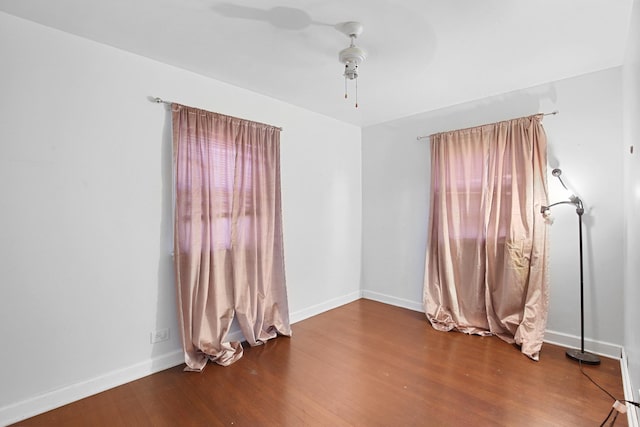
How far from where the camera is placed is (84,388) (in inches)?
81.7

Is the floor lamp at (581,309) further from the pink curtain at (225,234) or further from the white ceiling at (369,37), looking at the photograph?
the pink curtain at (225,234)

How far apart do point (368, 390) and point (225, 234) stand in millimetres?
1757

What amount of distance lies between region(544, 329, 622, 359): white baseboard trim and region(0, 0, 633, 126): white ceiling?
2.41m

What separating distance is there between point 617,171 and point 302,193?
2.96 meters

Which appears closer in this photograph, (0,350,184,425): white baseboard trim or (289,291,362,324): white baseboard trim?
(0,350,184,425): white baseboard trim

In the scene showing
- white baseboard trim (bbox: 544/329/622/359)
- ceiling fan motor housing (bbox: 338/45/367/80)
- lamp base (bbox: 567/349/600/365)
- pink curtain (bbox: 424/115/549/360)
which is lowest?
lamp base (bbox: 567/349/600/365)

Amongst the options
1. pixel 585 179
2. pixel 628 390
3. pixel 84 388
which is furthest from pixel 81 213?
pixel 585 179

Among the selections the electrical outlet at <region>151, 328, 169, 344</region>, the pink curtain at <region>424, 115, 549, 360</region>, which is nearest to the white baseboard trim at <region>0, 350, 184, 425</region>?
the electrical outlet at <region>151, 328, 169, 344</region>

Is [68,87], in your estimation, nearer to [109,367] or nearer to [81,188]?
[81,188]

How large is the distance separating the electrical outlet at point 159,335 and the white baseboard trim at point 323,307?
1.36m

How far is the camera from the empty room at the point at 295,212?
1.87 m

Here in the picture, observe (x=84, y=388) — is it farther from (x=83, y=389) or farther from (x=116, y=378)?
(x=116, y=378)

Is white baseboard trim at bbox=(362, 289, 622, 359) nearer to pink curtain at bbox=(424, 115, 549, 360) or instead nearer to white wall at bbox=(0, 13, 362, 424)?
pink curtain at bbox=(424, 115, 549, 360)

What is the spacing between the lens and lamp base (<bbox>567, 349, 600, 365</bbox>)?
2465mm
